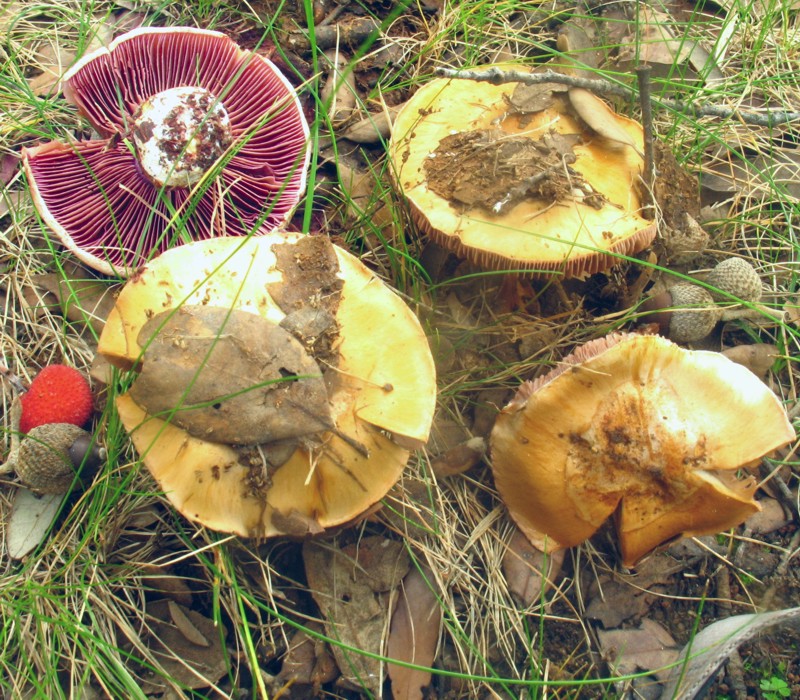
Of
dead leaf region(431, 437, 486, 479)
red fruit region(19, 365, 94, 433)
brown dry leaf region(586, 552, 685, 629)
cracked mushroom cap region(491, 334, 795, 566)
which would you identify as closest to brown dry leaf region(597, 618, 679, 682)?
brown dry leaf region(586, 552, 685, 629)

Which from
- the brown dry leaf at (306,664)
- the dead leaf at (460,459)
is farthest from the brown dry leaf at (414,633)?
the dead leaf at (460,459)

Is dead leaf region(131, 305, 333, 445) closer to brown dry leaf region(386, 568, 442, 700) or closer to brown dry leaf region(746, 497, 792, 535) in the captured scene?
brown dry leaf region(386, 568, 442, 700)

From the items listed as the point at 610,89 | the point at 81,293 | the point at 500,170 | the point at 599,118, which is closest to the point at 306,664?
the point at 81,293

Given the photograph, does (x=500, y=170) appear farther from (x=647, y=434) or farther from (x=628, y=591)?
(x=628, y=591)

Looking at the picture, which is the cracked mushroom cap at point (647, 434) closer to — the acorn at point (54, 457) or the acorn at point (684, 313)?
the acorn at point (684, 313)

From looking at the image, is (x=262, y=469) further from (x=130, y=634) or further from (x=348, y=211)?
(x=348, y=211)
